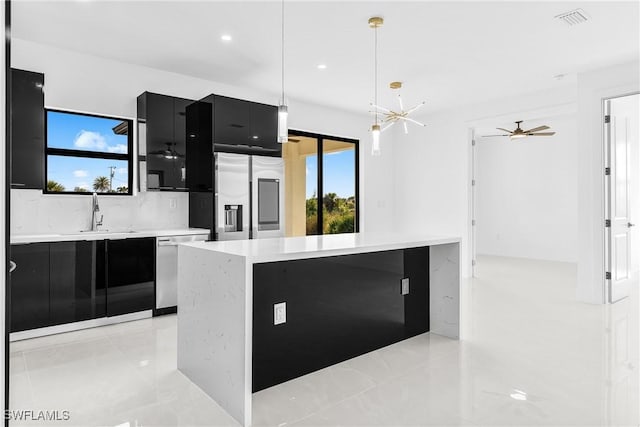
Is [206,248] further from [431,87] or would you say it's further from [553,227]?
[553,227]

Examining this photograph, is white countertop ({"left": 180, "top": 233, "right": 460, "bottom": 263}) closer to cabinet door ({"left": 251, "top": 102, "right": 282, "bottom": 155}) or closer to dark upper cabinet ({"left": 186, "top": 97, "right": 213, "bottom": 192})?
dark upper cabinet ({"left": 186, "top": 97, "right": 213, "bottom": 192})

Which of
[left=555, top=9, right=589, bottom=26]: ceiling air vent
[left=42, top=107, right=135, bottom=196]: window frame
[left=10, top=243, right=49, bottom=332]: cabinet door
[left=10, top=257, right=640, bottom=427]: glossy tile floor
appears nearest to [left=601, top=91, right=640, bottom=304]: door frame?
[left=10, top=257, right=640, bottom=427]: glossy tile floor

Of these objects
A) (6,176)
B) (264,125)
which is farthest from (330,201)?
(6,176)

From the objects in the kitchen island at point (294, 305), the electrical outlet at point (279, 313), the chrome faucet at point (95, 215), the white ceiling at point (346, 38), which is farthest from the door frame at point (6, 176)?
the chrome faucet at point (95, 215)

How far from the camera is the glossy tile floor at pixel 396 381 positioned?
2.13m

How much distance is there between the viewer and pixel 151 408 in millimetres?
2227

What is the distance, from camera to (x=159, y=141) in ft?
14.1

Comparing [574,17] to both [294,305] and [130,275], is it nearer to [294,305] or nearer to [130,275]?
[294,305]

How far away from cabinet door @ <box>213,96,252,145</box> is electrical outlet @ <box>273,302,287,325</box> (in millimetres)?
2476

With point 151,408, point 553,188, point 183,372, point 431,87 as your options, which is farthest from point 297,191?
point 553,188

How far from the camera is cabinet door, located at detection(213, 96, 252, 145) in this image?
436cm

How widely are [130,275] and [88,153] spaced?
1.35 metres

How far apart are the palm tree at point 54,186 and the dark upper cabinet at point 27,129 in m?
0.41

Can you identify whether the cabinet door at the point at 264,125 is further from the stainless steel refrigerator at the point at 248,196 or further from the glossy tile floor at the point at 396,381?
the glossy tile floor at the point at 396,381
